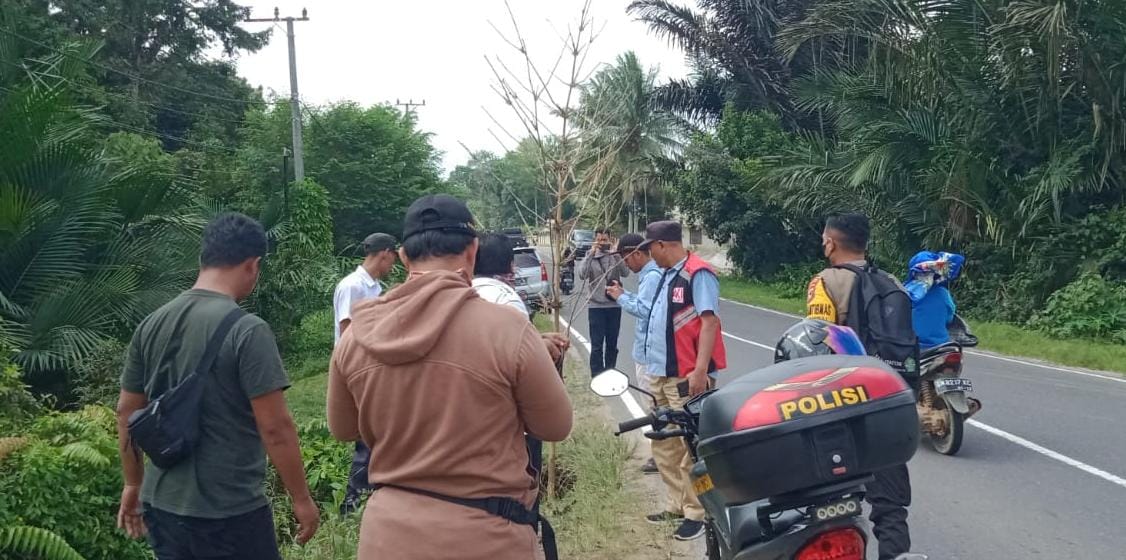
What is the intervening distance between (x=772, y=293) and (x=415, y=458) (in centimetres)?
2405

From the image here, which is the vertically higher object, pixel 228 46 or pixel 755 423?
pixel 228 46

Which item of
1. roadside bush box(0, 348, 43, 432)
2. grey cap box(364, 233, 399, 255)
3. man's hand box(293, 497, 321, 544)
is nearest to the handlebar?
man's hand box(293, 497, 321, 544)

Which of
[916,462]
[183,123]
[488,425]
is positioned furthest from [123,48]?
[488,425]

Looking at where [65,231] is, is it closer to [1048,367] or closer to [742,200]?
[1048,367]

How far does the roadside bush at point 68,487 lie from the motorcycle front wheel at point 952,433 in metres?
5.48

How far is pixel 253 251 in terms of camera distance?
3.17m

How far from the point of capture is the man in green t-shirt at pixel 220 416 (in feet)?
9.79

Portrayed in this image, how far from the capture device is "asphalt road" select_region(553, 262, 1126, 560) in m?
4.99

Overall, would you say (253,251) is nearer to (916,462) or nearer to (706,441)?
(706,441)

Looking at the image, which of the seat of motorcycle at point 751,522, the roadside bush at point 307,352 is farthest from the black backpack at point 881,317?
the roadside bush at point 307,352

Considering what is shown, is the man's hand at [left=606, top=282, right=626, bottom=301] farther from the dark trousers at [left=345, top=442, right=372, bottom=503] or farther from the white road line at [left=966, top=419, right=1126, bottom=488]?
the white road line at [left=966, top=419, right=1126, bottom=488]

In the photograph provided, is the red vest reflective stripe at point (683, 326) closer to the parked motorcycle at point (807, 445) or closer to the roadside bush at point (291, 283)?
the parked motorcycle at point (807, 445)

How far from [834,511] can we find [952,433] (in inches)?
181

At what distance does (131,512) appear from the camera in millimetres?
3377
